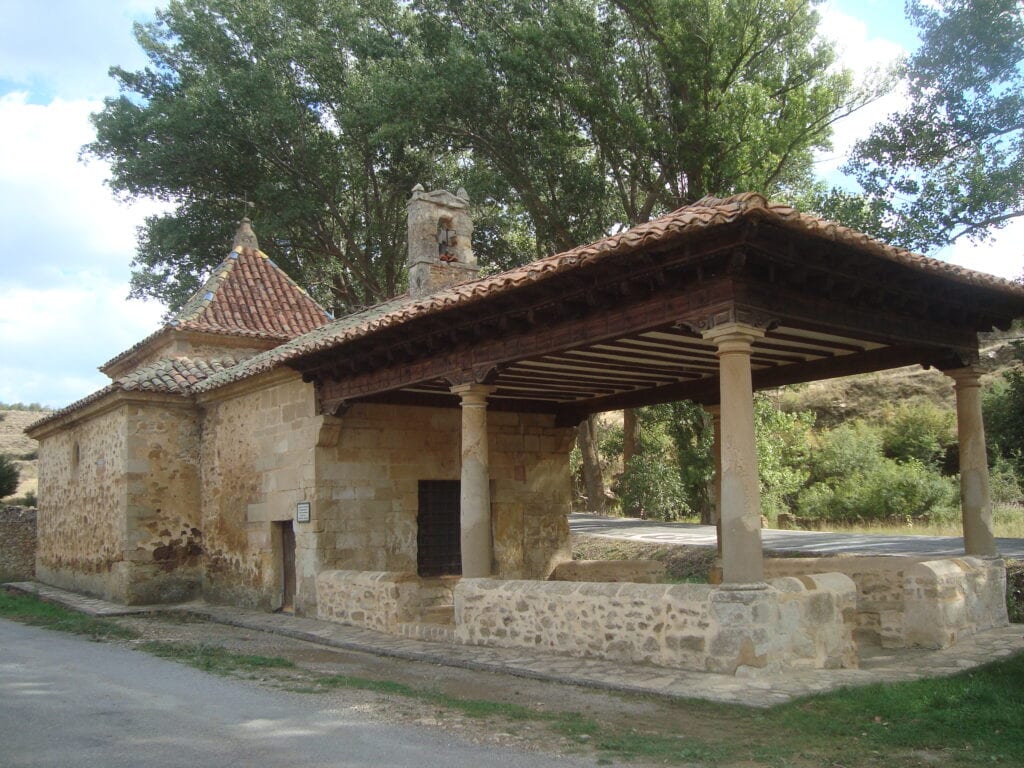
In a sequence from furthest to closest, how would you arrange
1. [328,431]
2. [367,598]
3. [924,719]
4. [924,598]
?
[328,431]
[367,598]
[924,598]
[924,719]

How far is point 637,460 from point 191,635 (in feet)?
51.2

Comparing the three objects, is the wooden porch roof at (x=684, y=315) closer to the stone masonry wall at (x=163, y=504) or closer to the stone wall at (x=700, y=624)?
the stone wall at (x=700, y=624)

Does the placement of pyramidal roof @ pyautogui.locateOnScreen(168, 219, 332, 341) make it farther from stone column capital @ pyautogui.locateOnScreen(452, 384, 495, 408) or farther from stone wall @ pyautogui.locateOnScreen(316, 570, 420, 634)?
stone column capital @ pyautogui.locateOnScreen(452, 384, 495, 408)

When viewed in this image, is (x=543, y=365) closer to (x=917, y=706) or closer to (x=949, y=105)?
(x=917, y=706)

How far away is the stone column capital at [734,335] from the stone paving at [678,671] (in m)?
2.55

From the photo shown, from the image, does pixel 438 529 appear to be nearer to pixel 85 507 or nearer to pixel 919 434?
pixel 85 507

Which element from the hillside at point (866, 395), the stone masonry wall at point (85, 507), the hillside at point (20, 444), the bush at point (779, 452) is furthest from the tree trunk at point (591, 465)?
the hillside at point (20, 444)

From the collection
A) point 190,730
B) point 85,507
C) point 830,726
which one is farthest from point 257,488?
point 830,726

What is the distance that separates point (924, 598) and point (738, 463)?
2725mm

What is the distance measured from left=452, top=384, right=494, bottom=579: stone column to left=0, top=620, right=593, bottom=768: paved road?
2999 mm

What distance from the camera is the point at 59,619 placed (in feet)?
40.9

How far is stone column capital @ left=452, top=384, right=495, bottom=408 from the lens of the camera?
9688 mm

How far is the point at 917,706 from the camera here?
5.92m

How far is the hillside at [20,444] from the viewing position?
34.2 m
